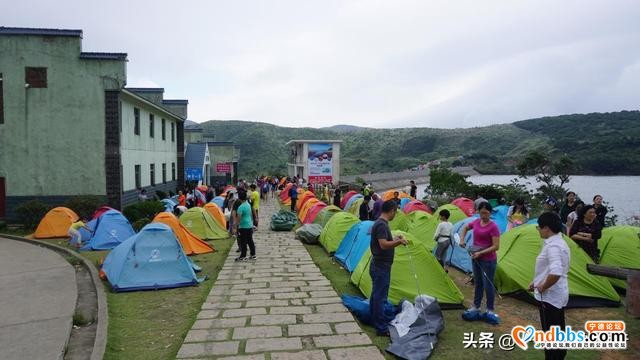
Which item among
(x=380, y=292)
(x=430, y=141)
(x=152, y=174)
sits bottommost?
(x=380, y=292)

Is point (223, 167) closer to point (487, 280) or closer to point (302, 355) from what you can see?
point (487, 280)

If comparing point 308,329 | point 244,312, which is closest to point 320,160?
point 244,312

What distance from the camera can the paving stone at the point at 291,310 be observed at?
7133 millimetres

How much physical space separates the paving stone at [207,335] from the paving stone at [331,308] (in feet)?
5.30

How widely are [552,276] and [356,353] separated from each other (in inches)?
96.9

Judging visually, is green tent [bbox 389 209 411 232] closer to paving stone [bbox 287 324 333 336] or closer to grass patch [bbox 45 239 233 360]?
grass patch [bbox 45 239 233 360]

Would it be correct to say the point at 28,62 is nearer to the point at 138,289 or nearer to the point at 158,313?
the point at 138,289

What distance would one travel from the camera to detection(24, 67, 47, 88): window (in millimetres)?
17078

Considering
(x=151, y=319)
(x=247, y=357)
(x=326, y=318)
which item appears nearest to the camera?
(x=247, y=357)

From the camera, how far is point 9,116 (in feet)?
56.5

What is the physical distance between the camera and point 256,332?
6.27 metres

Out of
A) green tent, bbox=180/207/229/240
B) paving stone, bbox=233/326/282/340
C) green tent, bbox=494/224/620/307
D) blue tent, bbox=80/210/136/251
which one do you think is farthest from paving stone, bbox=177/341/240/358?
green tent, bbox=180/207/229/240

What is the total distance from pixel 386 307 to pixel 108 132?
1482 cm

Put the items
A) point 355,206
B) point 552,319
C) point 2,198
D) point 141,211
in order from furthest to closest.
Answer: point 355,206
point 2,198
point 141,211
point 552,319
